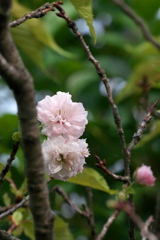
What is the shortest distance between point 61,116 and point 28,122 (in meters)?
0.42

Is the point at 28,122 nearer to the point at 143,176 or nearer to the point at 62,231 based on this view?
the point at 143,176

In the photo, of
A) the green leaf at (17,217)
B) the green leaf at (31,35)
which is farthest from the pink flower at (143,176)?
the green leaf at (31,35)

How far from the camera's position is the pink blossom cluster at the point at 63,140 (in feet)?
3.61

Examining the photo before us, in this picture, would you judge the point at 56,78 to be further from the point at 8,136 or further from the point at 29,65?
the point at 8,136

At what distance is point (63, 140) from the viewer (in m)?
1.10

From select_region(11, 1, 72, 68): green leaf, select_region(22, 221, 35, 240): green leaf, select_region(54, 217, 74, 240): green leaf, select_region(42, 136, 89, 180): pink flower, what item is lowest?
select_region(54, 217, 74, 240): green leaf

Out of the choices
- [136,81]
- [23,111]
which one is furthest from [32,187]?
[136,81]

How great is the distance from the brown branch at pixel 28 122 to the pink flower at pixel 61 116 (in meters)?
0.37

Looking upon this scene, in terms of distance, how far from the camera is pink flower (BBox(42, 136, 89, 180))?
1.10 metres

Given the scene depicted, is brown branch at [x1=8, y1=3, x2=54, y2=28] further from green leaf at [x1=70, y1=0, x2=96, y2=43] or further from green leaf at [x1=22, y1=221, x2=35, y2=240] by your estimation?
green leaf at [x1=22, y1=221, x2=35, y2=240]

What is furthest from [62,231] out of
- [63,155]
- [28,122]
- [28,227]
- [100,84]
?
[100,84]

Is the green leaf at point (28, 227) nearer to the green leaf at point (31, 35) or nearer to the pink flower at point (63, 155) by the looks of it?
the pink flower at point (63, 155)

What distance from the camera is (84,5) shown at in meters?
1.12

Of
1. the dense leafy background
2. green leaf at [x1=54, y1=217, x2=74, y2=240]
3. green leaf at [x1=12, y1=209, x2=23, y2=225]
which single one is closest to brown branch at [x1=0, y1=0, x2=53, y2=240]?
green leaf at [x1=12, y1=209, x2=23, y2=225]
